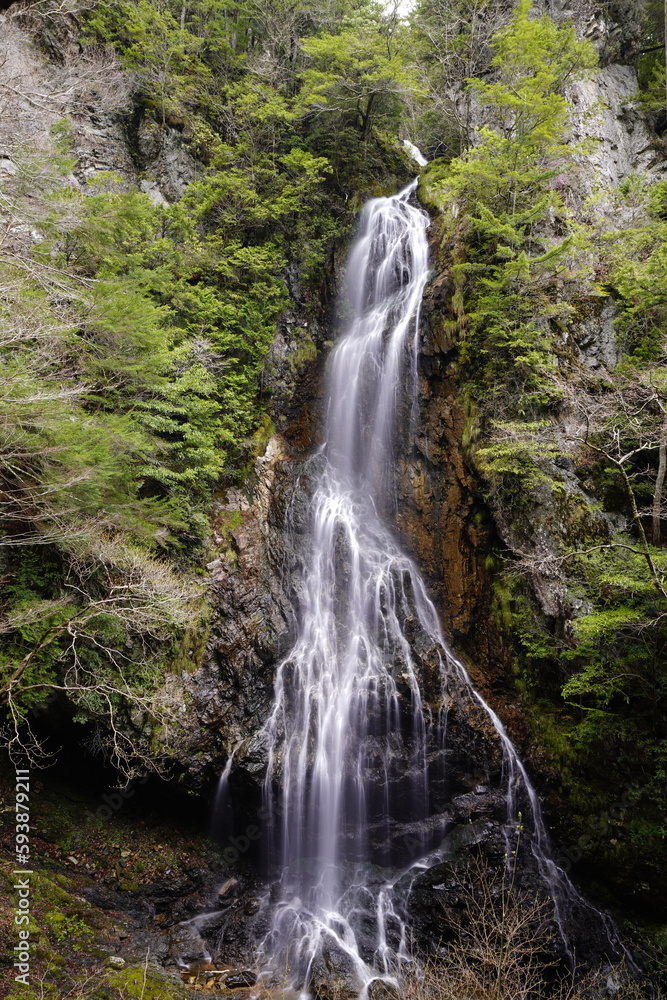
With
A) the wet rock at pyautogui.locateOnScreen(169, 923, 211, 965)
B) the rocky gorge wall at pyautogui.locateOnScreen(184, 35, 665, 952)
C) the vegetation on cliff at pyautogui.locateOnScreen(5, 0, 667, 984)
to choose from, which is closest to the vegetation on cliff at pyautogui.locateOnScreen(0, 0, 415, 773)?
the vegetation on cliff at pyautogui.locateOnScreen(5, 0, 667, 984)

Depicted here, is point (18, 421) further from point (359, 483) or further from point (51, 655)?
point (359, 483)

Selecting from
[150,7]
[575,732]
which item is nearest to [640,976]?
[575,732]

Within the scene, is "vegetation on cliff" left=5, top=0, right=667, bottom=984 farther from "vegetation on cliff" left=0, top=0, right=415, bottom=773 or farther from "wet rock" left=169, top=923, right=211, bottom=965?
"wet rock" left=169, top=923, right=211, bottom=965

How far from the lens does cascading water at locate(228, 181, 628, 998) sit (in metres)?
8.66

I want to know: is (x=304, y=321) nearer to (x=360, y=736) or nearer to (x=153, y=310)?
(x=153, y=310)

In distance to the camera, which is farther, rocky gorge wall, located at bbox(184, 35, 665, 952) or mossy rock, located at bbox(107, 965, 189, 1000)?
rocky gorge wall, located at bbox(184, 35, 665, 952)

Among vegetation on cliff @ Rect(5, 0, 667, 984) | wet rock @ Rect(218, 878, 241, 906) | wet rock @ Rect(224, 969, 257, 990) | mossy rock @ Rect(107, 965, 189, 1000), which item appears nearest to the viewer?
mossy rock @ Rect(107, 965, 189, 1000)

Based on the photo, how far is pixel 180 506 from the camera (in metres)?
10.8

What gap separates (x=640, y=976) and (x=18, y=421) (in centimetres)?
1254

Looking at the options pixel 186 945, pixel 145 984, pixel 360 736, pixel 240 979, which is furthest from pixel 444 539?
pixel 145 984

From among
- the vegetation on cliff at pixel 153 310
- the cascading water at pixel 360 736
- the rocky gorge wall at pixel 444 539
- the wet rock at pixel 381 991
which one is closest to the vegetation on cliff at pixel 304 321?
the vegetation on cliff at pixel 153 310

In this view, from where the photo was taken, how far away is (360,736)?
1025 cm

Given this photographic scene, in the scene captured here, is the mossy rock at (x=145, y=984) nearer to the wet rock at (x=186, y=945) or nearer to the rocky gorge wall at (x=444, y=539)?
the wet rock at (x=186, y=945)

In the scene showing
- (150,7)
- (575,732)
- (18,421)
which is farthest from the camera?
(150,7)
